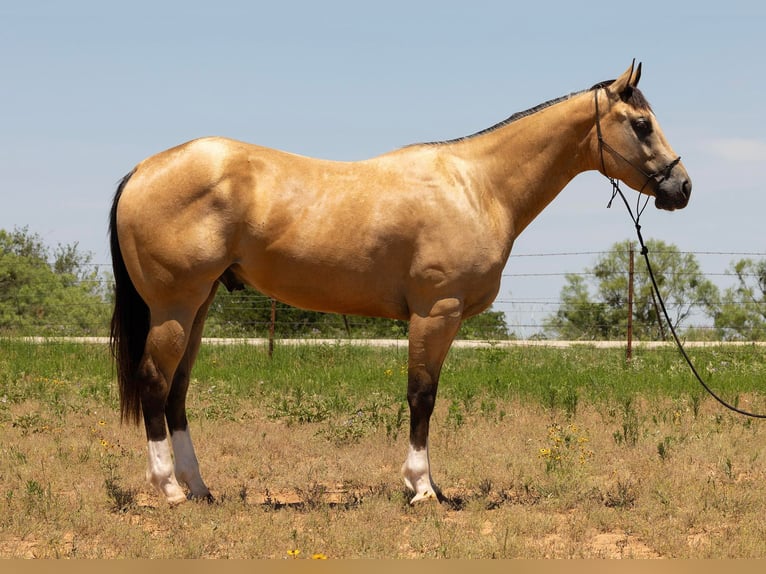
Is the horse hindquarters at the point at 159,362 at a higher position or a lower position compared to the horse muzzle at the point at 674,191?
lower

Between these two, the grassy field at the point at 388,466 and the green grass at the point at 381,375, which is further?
the green grass at the point at 381,375

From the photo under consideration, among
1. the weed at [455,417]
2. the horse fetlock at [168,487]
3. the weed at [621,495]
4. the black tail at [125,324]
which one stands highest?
the black tail at [125,324]

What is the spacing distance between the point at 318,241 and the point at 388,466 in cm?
232

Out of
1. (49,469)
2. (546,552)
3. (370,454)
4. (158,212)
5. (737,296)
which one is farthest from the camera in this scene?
(737,296)

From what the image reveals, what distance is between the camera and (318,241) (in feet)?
19.6

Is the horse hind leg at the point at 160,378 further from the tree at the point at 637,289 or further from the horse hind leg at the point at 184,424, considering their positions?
the tree at the point at 637,289

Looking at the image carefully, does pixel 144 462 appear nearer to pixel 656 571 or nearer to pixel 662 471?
pixel 662 471

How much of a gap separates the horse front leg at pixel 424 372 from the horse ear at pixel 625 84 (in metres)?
1.87

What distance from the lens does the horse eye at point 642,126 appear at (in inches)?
246

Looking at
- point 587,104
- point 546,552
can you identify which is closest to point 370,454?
point 546,552

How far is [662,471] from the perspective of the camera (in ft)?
22.5

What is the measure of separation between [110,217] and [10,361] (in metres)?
7.42

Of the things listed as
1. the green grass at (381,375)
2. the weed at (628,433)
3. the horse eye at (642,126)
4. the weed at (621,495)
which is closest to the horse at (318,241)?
the horse eye at (642,126)

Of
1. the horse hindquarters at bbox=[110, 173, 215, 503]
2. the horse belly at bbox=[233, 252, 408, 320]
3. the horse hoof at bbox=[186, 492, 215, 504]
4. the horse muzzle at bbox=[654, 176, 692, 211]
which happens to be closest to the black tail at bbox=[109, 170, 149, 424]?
the horse hindquarters at bbox=[110, 173, 215, 503]
